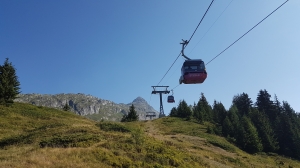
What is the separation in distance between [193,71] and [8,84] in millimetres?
48123

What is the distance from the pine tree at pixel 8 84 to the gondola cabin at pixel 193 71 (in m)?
45.8

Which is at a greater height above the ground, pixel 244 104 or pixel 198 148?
pixel 244 104

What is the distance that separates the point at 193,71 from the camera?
23109 mm

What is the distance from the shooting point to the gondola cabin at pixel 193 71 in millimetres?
23062

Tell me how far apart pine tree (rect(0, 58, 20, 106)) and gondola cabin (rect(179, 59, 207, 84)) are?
45.8 meters

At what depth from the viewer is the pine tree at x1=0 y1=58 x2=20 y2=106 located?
1996 inches

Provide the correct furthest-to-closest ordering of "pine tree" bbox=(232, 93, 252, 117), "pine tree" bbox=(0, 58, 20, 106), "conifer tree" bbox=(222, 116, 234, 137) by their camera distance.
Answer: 1. "pine tree" bbox=(232, 93, 252, 117)
2. "conifer tree" bbox=(222, 116, 234, 137)
3. "pine tree" bbox=(0, 58, 20, 106)

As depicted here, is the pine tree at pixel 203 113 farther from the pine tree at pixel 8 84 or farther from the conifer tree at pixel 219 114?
the pine tree at pixel 8 84

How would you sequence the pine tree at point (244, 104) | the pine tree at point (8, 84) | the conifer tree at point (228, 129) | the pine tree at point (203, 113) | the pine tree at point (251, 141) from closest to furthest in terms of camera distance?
the pine tree at point (8, 84)
the pine tree at point (251, 141)
the conifer tree at point (228, 129)
the pine tree at point (203, 113)
the pine tree at point (244, 104)

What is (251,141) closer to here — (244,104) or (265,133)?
(265,133)

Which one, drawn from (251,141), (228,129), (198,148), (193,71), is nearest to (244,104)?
(228,129)

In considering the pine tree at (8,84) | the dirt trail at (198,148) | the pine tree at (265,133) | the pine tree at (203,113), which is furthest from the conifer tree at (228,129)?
the pine tree at (8,84)

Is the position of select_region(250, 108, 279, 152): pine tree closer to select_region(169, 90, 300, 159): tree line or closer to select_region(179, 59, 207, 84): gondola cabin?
select_region(169, 90, 300, 159): tree line

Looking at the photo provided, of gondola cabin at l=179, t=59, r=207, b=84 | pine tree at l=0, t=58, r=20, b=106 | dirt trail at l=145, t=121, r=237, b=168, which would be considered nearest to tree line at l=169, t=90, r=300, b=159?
dirt trail at l=145, t=121, r=237, b=168
